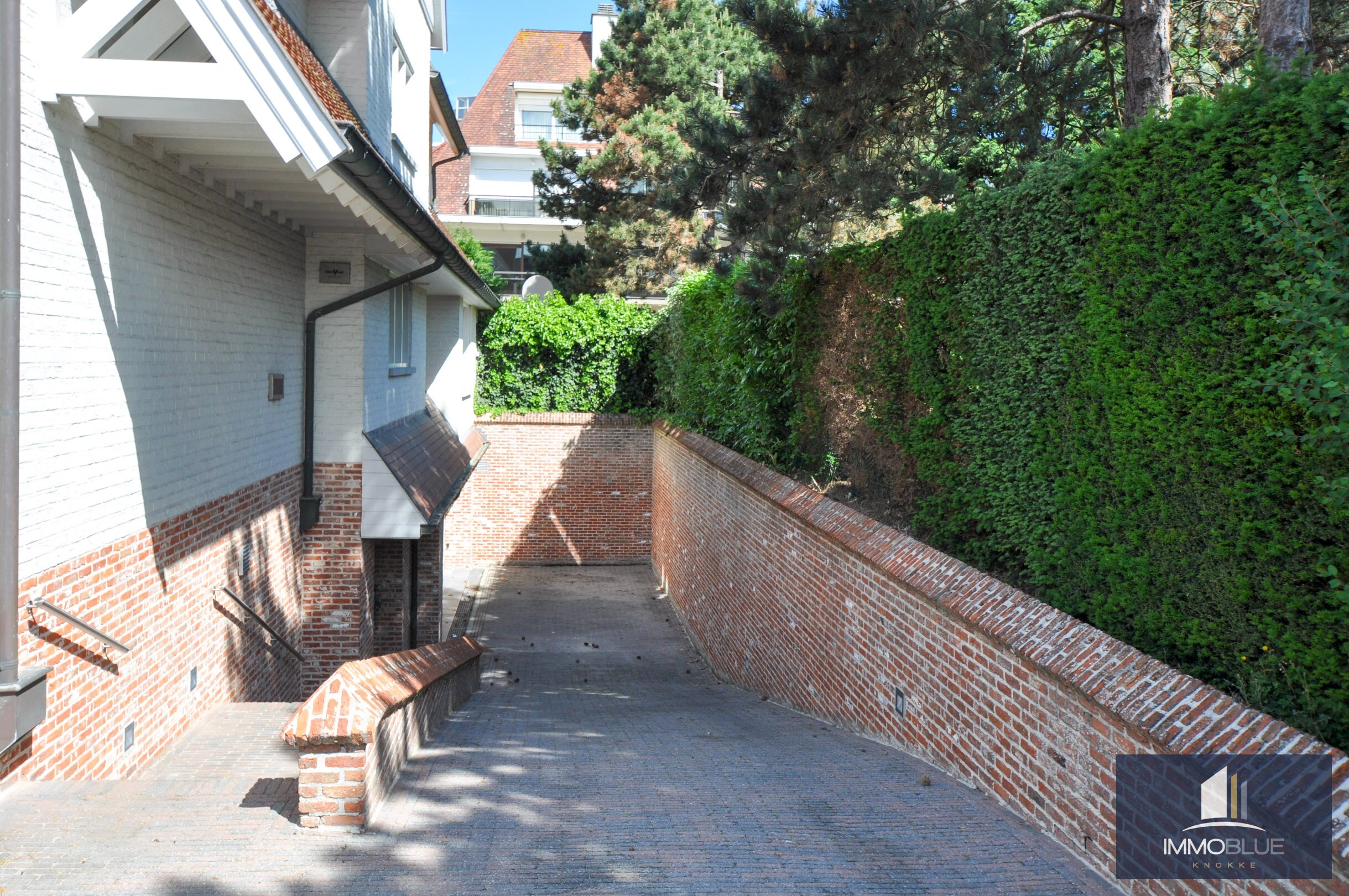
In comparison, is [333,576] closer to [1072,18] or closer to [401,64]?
[401,64]

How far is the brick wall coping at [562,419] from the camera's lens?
69.3 ft

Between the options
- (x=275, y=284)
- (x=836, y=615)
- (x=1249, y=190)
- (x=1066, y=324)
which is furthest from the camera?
(x=275, y=284)

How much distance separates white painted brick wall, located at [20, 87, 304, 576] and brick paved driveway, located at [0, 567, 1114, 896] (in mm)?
1462

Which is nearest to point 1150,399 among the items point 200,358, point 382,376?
point 200,358

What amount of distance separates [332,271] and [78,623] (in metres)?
5.02

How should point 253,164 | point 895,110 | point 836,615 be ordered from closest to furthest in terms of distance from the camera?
point 253,164, point 836,615, point 895,110

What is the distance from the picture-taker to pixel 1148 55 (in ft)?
27.9

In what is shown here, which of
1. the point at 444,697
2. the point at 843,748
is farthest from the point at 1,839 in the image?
the point at 843,748

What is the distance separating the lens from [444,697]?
8164 millimetres

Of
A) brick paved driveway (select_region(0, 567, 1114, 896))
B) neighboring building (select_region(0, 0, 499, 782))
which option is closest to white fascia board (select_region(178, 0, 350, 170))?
neighboring building (select_region(0, 0, 499, 782))

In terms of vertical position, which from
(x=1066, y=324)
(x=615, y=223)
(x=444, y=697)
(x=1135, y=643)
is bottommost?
(x=444, y=697)

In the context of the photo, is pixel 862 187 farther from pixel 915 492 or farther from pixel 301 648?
pixel 301 648

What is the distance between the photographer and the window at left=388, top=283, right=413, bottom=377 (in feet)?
37.8

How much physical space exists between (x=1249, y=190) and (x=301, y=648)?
8.86 m
